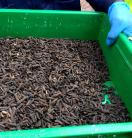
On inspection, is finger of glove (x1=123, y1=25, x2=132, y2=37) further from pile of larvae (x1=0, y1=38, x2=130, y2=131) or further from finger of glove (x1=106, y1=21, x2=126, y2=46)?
pile of larvae (x1=0, y1=38, x2=130, y2=131)

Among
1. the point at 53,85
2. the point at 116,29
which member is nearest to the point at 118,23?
the point at 116,29

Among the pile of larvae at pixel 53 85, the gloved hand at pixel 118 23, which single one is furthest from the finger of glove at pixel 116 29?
the pile of larvae at pixel 53 85

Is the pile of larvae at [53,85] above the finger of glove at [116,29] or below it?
below

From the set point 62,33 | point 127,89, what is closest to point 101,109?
point 127,89

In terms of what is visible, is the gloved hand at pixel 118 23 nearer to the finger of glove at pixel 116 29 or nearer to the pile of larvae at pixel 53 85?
the finger of glove at pixel 116 29

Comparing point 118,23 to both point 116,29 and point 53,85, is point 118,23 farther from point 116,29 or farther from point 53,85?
point 53,85

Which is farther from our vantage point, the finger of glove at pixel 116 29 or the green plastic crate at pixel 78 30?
the finger of glove at pixel 116 29

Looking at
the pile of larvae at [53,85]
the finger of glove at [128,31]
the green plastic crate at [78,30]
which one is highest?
the finger of glove at [128,31]

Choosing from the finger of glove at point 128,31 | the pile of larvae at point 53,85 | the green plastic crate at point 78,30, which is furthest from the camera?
the finger of glove at point 128,31
